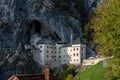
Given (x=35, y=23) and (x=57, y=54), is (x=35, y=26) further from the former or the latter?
(x=57, y=54)

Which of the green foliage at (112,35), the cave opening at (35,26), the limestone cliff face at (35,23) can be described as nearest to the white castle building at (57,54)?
the limestone cliff face at (35,23)

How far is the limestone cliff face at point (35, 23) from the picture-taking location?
11162cm

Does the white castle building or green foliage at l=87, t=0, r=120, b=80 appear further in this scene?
the white castle building

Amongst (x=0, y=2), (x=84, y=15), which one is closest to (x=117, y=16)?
(x=0, y=2)

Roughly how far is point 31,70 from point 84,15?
30.3 m

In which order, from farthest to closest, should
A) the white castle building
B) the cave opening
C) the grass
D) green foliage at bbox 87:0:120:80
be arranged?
the cave opening < the white castle building < the grass < green foliage at bbox 87:0:120:80

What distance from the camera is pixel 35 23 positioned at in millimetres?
117938

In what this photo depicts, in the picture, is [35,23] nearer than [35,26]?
Yes

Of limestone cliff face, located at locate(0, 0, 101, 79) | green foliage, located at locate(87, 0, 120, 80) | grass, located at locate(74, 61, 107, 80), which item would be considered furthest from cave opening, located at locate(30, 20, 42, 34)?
green foliage, located at locate(87, 0, 120, 80)

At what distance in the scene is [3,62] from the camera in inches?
4181

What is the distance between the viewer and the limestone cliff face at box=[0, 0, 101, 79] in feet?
366

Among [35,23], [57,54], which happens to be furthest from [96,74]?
[35,23]

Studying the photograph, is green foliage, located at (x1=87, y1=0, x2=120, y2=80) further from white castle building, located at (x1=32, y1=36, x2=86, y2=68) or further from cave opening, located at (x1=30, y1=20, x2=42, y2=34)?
cave opening, located at (x1=30, y1=20, x2=42, y2=34)

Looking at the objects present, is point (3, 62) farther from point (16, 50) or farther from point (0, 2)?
point (0, 2)
